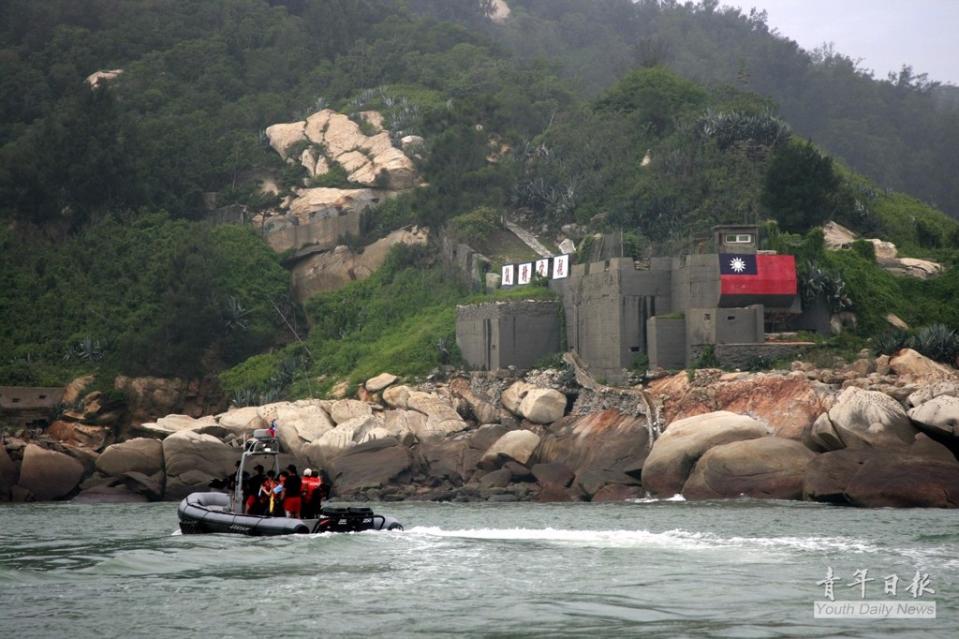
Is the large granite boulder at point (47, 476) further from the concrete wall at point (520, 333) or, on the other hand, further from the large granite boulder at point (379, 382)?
the concrete wall at point (520, 333)

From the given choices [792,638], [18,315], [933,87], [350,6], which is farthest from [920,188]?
[792,638]

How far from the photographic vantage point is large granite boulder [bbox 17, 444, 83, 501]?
55031 millimetres

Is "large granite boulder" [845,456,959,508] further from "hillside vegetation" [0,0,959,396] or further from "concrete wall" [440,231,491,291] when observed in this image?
"concrete wall" [440,231,491,291]

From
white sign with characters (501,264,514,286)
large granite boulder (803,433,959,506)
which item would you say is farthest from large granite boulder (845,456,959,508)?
white sign with characters (501,264,514,286)

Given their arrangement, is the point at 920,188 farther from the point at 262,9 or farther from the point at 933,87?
the point at 262,9

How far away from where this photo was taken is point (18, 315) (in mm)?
73250

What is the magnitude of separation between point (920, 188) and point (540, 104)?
41825mm

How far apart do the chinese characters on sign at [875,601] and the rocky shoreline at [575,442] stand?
55.2 feet

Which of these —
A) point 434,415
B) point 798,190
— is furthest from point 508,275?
point 798,190

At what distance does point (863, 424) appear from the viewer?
4491 cm

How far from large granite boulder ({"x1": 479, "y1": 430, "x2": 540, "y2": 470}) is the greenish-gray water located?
1346cm

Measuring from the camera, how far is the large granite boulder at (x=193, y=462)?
178ft

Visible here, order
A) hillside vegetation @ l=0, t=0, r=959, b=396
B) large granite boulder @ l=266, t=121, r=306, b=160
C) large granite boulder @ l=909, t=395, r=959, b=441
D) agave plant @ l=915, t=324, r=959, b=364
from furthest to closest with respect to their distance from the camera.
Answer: large granite boulder @ l=266, t=121, r=306, b=160 → hillside vegetation @ l=0, t=0, r=959, b=396 → agave plant @ l=915, t=324, r=959, b=364 → large granite boulder @ l=909, t=395, r=959, b=441

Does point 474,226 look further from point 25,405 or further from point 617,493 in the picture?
point 617,493
